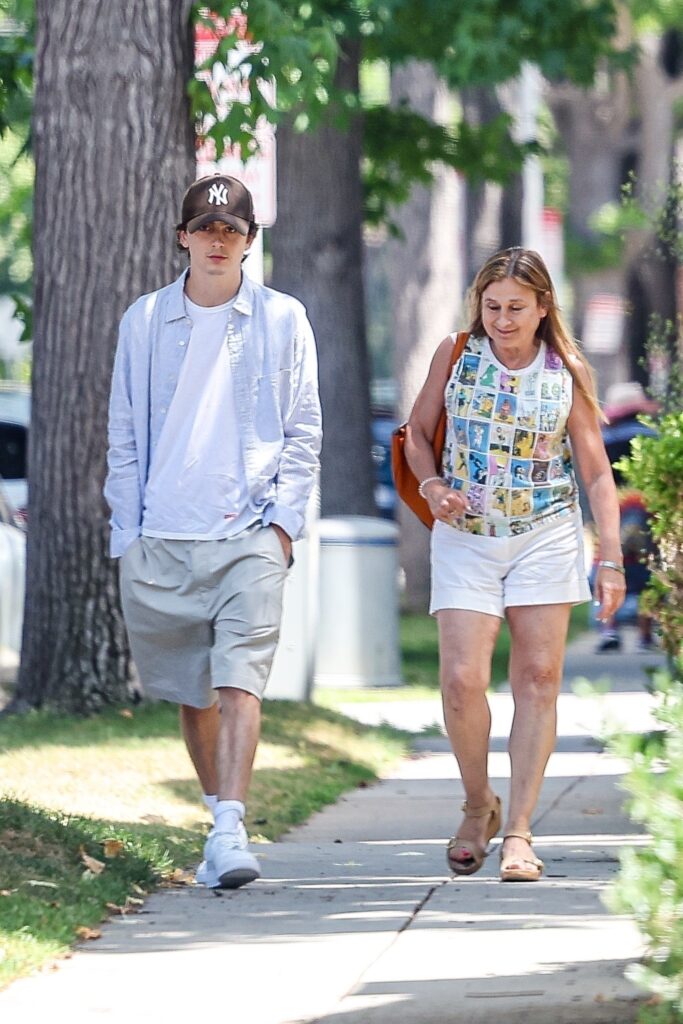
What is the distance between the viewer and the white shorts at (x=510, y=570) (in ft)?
20.2

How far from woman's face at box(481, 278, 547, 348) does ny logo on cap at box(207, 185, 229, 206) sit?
775 mm

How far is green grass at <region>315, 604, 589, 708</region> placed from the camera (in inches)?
489

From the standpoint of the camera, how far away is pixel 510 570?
20.3 feet

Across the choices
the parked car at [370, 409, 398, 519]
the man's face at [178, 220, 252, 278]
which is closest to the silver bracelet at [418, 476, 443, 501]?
the man's face at [178, 220, 252, 278]

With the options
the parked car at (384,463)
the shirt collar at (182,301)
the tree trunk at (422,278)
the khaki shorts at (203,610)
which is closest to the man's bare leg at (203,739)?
the khaki shorts at (203,610)

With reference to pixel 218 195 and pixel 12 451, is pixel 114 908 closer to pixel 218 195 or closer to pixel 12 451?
pixel 218 195

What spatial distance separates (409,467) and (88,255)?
3223 millimetres

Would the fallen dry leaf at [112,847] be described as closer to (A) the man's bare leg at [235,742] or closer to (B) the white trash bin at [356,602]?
(A) the man's bare leg at [235,742]

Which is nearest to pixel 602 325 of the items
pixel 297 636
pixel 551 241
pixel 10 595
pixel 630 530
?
pixel 551 241

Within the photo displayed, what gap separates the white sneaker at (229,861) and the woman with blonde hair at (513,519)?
0.63 meters

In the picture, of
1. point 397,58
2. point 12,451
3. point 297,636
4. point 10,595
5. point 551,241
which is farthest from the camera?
point 551,241

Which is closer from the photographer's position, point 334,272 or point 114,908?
point 114,908

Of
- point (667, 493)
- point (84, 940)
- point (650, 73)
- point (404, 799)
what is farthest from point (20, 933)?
point (650, 73)

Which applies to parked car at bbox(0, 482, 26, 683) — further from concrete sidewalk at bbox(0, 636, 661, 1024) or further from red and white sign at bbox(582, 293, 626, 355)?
red and white sign at bbox(582, 293, 626, 355)
